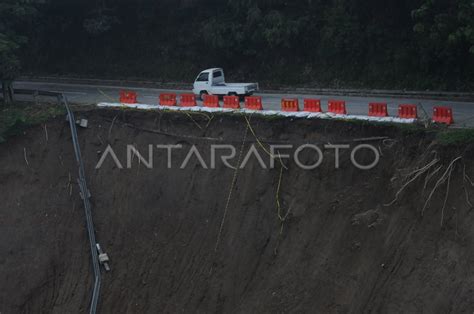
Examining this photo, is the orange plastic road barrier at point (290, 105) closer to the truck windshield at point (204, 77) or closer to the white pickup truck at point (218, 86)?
the white pickup truck at point (218, 86)

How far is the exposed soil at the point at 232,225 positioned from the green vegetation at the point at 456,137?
0.62 feet

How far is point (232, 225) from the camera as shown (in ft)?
68.5

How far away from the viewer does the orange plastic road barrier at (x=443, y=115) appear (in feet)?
66.2

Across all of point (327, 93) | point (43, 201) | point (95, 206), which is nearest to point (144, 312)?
point (95, 206)

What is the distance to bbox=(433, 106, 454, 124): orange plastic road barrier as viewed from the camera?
20172mm

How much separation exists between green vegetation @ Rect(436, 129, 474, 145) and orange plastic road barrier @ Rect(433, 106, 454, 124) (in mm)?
1078

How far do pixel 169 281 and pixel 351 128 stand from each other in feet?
24.4

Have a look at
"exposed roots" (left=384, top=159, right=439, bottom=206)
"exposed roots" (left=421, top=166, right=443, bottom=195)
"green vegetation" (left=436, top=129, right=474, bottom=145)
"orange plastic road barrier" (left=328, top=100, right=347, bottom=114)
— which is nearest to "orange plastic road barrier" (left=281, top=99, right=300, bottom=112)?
"orange plastic road barrier" (left=328, top=100, right=347, bottom=114)

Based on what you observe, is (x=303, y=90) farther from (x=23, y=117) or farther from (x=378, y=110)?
(x=23, y=117)

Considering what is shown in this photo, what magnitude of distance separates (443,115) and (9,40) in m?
18.1

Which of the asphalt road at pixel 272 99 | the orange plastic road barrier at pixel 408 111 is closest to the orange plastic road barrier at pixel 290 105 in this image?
the asphalt road at pixel 272 99

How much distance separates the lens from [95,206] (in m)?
23.3

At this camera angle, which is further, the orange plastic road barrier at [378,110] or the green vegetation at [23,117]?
the green vegetation at [23,117]

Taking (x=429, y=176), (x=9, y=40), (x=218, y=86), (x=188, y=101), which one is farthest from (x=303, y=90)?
(x=9, y=40)
